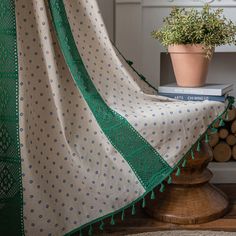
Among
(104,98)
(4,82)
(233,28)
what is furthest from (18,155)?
(233,28)

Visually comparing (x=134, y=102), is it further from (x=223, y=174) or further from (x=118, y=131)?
(x=223, y=174)

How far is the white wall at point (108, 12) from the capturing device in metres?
1.98

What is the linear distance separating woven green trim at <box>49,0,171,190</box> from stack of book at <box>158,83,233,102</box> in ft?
0.98

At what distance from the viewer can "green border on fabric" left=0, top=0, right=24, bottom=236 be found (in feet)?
4.37

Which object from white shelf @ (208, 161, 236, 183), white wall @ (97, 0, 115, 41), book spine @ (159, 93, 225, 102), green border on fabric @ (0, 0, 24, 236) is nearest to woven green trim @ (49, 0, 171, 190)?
green border on fabric @ (0, 0, 24, 236)

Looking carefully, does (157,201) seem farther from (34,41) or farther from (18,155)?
(34,41)

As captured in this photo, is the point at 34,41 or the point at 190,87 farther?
the point at 190,87

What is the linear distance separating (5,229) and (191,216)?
0.63m

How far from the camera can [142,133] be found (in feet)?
4.66

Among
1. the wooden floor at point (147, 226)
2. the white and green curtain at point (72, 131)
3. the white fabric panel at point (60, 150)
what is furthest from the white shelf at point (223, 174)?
the white fabric panel at point (60, 150)

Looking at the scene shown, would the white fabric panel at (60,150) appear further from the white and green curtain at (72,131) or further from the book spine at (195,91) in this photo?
the book spine at (195,91)

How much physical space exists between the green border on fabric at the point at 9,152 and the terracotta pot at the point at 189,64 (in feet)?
2.06

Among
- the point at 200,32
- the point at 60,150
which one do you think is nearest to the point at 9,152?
the point at 60,150

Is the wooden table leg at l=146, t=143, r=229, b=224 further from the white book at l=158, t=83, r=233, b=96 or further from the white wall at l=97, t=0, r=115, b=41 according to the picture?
the white wall at l=97, t=0, r=115, b=41
